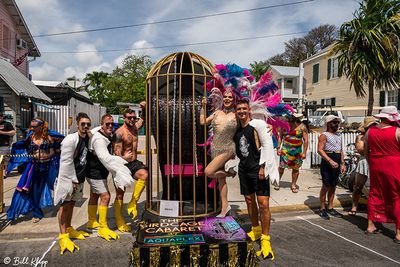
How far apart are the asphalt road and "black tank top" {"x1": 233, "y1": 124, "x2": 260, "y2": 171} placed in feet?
3.59

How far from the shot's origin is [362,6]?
8.95 meters

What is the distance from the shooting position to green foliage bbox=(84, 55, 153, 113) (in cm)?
3269

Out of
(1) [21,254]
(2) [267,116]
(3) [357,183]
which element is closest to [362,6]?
(3) [357,183]

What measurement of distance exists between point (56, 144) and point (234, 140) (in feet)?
9.51

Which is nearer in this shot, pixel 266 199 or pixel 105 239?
pixel 266 199

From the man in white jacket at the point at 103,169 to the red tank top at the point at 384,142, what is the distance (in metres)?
3.32

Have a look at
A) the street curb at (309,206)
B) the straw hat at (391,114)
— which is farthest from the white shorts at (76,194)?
the straw hat at (391,114)

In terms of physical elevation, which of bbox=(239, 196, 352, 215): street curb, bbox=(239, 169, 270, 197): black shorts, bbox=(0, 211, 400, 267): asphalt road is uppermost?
bbox=(239, 169, 270, 197): black shorts

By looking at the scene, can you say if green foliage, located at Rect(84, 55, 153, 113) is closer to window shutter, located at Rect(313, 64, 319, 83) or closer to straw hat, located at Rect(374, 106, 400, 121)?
window shutter, located at Rect(313, 64, 319, 83)

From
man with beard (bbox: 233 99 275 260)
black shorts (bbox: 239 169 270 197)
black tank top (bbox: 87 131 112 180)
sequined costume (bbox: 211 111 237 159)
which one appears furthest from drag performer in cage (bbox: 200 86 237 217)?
black tank top (bbox: 87 131 112 180)

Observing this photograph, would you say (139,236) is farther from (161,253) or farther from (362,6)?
(362,6)

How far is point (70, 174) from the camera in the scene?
12.0ft

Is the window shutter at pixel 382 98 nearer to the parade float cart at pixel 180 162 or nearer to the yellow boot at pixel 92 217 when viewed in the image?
the parade float cart at pixel 180 162

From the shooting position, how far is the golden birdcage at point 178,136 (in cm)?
418
